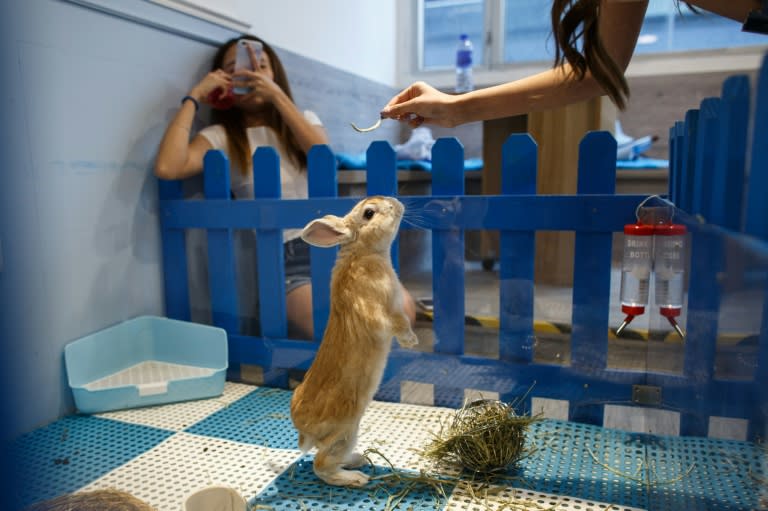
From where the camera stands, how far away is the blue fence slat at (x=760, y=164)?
397 millimetres

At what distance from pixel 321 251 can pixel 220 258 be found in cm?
33

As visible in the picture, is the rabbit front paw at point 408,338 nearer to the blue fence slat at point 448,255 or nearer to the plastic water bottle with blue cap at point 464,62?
the blue fence slat at point 448,255

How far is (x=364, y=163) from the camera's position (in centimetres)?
147

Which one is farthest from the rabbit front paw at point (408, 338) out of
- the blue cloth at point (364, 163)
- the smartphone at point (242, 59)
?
the smartphone at point (242, 59)

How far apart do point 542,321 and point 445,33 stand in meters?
0.80

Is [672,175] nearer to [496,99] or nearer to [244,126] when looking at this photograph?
[496,99]

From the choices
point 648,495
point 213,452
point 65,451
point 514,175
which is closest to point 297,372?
point 213,452

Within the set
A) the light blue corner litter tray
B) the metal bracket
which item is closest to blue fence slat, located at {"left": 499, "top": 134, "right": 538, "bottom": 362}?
the metal bracket

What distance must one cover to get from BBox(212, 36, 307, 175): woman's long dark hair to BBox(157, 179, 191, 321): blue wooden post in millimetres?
199

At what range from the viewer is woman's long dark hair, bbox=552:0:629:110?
90cm

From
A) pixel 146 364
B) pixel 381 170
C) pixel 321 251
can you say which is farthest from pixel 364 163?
pixel 146 364

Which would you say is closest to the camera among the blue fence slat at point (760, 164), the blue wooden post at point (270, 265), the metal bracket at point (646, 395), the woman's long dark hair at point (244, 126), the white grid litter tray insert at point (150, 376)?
the blue fence slat at point (760, 164)

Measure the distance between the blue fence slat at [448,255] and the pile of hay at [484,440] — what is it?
304 mm

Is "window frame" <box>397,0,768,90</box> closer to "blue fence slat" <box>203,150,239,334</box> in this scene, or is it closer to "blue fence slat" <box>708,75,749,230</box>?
"blue fence slat" <box>203,150,239,334</box>
